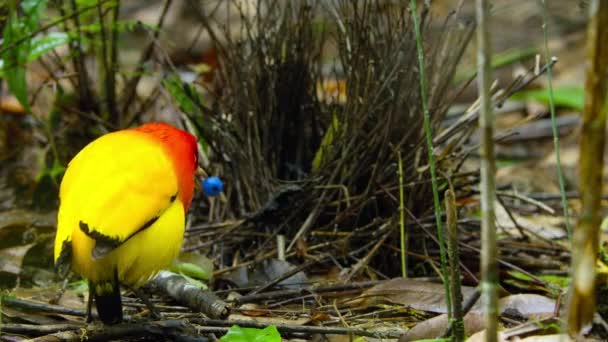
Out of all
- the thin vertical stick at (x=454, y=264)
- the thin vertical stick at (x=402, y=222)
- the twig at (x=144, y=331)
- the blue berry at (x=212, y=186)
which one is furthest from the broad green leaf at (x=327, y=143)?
the thin vertical stick at (x=454, y=264)

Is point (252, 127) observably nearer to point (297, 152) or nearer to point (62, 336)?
point (297, 152)

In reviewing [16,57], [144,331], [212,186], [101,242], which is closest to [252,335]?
[144,331]

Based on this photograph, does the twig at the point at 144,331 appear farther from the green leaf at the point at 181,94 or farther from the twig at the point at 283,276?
the green leaf at the point at 181,94

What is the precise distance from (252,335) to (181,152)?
2.24 ft

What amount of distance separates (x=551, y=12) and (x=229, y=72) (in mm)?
Result: 6398

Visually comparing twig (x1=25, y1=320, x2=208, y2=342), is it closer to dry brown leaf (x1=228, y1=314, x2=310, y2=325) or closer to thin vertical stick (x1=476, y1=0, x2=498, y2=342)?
dry brown leaf (x1=228, y1=314, x2=310, y2=325)

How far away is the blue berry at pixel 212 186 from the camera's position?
12.0ft

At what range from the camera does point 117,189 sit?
2.50 m

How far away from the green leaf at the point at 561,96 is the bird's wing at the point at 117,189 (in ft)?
16.1

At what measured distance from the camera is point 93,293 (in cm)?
269

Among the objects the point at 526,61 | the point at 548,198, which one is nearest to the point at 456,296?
the point at 548,198

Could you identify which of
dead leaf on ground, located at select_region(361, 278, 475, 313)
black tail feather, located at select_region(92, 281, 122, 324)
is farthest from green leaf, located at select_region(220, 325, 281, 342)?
dead leaf on ground, located at select_region(361, 278, 475, 313)

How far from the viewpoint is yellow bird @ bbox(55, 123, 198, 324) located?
2.43 metres

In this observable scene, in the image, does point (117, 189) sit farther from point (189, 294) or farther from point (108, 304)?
point (189, 294)
